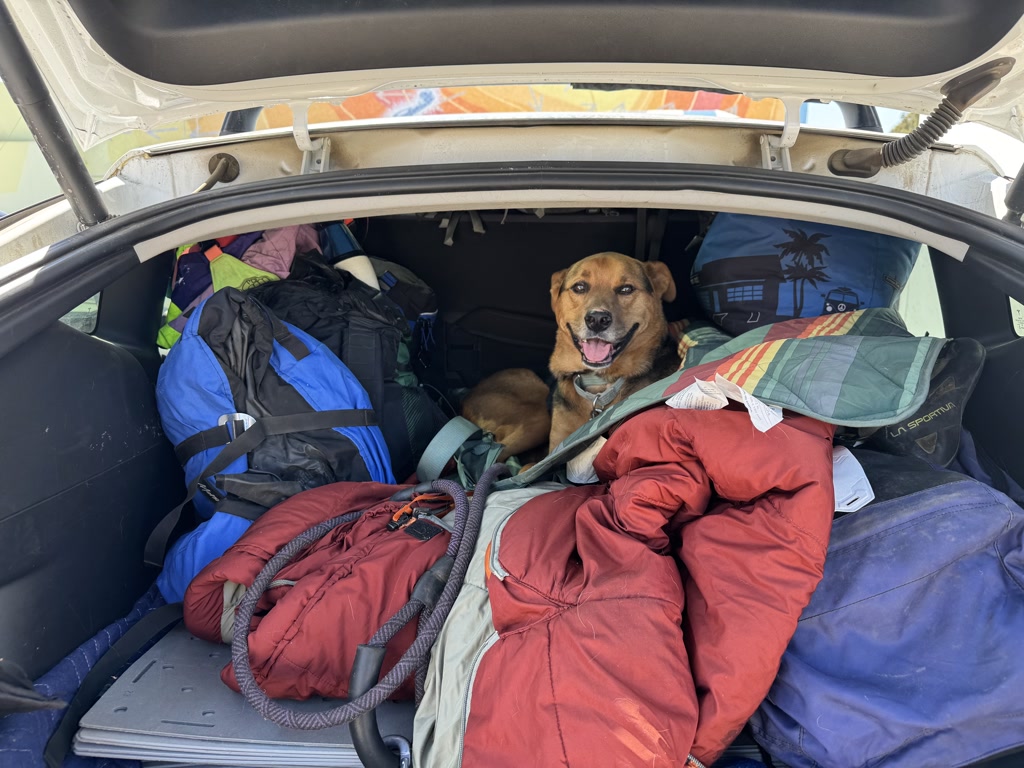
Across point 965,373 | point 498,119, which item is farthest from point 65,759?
point 965,373

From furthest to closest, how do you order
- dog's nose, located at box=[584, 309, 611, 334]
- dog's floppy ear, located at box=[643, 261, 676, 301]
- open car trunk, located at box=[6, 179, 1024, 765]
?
dog's floppy ear, located at box=[643, 261, 676, 301], dog's nose, located at box=[584, 309, 611, 334], open car trunk, located at box=[6, 179, 1024, 765]

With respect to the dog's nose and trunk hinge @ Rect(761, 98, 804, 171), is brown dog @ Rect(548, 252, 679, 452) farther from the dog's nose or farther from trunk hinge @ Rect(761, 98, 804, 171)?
trunk hinge @ Rect(761, 98, 804, 171)

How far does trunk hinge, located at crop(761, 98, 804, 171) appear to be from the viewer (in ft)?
5.52

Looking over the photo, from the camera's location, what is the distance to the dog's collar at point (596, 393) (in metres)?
2.65

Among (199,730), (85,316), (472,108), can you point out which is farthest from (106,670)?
(472,108)

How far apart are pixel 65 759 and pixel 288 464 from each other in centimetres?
104

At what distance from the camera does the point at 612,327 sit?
2.81m

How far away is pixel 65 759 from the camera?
1.40 meters

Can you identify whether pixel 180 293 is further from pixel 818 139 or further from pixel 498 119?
pixel 818 139

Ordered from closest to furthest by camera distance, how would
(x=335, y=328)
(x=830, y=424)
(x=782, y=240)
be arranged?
(x=830, y=424) → (x=782, y=240) → (x=335, y=328)

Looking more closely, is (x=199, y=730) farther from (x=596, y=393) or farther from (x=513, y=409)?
(x=513, y=409)

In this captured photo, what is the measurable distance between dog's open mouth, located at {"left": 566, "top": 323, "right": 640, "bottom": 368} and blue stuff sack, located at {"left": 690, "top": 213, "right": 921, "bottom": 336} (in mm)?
635

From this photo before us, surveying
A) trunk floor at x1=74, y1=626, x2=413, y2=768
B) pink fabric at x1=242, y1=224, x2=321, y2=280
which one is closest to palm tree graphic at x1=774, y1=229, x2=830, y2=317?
trunk floor at x1=74, y1=626, x2=413, y2=768

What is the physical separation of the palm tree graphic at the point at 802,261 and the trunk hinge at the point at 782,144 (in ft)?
1.38
